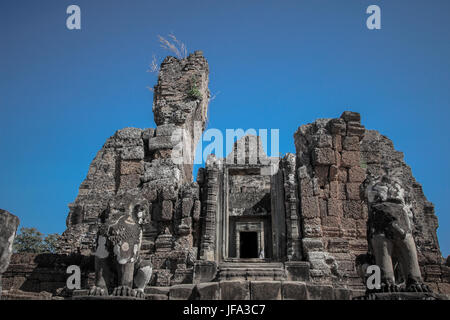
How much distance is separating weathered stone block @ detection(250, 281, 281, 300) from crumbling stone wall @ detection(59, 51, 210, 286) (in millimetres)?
3771

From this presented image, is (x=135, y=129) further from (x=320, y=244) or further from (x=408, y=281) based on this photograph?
(x=408, y=281)

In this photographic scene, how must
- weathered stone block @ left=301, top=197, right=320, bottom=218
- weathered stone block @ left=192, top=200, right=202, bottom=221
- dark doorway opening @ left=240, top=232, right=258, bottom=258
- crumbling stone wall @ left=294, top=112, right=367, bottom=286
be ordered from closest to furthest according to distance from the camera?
1. crumbling stone wall @ left=294, top=112, right=367, bottom=286
2. weathered stone block @ left=301, top=197, right=320, bottom=218
3. weathered stone block @ left=192, top=200, right=202, bottom=221
4. dark doorway opening @ left=240, top=232, right=258, bottom=258

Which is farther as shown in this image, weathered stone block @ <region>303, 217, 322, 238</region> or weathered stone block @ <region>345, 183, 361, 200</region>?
weathered stone block @ <region>345, 183, 361, 200</region>

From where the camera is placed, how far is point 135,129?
39.2ft

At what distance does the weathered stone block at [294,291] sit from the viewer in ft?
18.8

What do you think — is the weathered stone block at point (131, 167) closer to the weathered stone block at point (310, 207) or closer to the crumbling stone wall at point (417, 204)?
the weathered stone block at point (310, 207)

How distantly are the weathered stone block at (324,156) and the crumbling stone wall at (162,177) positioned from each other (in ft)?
11.8

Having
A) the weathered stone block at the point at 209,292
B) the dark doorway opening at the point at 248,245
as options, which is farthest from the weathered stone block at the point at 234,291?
the dark doorway opening at the point at 248,245

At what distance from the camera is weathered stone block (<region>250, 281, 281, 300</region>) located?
18.7ft

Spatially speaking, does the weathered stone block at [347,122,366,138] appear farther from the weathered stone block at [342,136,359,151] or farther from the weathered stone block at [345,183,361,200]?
the weathered stone block at [345,183,361,200]

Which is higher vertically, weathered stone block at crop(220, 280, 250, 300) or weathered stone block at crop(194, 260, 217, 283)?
weathered stone block at crop(194, 260, 217, 283)

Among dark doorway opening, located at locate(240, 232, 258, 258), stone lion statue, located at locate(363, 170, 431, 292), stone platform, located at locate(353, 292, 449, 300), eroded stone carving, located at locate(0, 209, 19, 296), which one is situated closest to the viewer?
eroded stone carving, located at locate(0, 209, 19, 296)

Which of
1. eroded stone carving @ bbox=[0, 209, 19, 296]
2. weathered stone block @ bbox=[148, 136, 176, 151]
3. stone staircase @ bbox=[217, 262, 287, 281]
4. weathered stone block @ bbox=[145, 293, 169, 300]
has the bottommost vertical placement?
weathered stone block @ bbox=[145, 293, 169, 300]

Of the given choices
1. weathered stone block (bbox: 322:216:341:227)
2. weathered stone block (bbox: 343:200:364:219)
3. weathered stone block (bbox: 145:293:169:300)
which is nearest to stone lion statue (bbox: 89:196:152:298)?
weathered stone block (bbox: 145:293:169:300)
